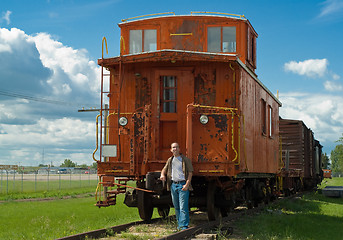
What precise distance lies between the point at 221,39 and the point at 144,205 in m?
4.92

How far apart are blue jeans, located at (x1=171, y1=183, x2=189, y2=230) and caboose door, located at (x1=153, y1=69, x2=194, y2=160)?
1186mm

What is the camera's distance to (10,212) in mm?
17719

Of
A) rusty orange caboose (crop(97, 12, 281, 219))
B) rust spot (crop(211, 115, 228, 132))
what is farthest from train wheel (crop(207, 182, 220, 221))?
rust spot (crop(211, 115, 228, 132))

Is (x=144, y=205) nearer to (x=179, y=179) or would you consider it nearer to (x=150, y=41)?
(x=179, y=179)

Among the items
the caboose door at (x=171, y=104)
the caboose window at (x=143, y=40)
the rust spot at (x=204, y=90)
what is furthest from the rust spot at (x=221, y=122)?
the caboose window at (x=143, y=40)

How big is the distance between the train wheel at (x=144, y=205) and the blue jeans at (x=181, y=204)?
1230mm

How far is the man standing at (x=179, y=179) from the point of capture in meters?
9.34

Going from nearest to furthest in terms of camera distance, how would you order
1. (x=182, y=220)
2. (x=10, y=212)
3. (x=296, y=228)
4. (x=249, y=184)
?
(x=182, y=220)
(x=296, y=228)
(x=249, y=184)
(x=10, y=212)

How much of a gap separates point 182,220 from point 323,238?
9.88 ft

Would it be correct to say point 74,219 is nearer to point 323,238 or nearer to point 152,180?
point 152,180

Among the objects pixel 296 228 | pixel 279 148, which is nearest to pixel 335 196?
pixel 279 148

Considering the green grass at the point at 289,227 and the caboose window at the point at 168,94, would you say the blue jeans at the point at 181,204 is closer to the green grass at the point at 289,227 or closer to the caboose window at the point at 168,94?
the green grass at the point at 289,227

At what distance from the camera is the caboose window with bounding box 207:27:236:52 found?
A: 480 inches

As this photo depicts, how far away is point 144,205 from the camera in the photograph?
35.0 feet
